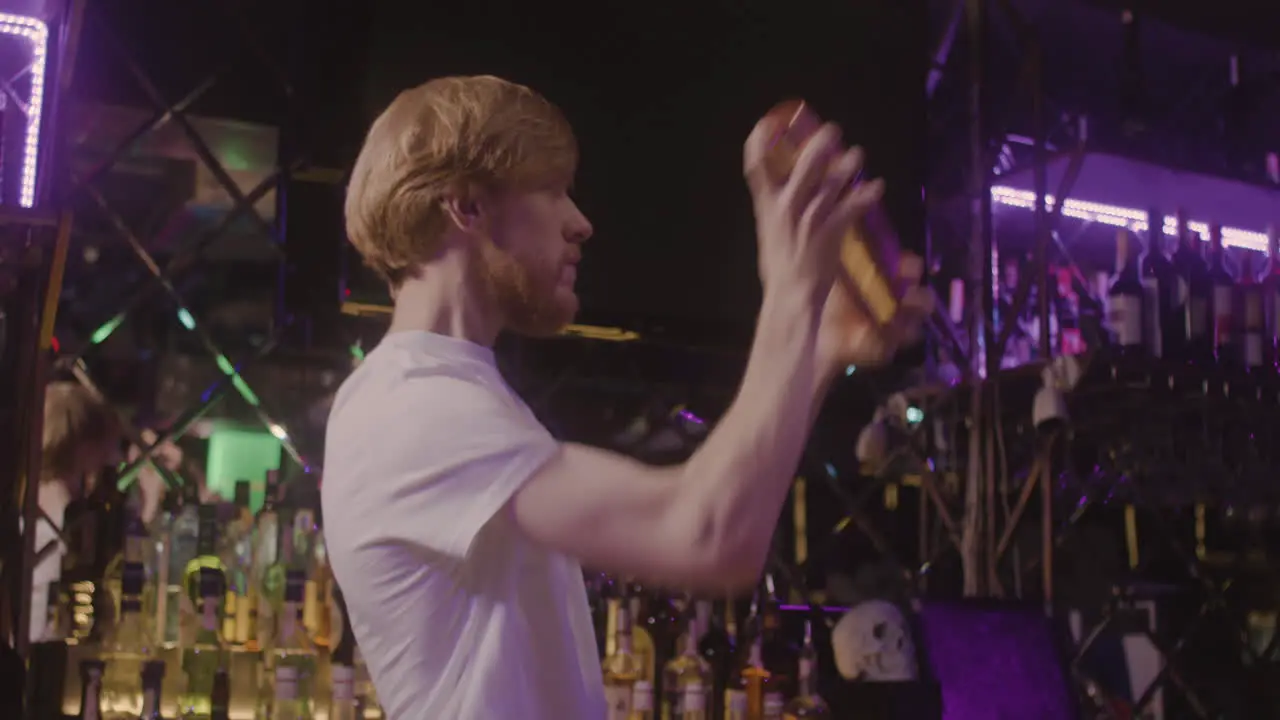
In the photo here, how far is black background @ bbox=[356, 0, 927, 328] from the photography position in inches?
90.9

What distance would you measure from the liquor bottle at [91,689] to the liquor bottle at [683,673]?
90 cm

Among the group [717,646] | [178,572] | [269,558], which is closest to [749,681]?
[717,646]

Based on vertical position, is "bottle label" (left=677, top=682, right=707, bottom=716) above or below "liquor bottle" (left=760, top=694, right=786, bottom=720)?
above

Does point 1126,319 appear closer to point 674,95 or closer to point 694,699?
point 674,95

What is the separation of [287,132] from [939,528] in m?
1.64

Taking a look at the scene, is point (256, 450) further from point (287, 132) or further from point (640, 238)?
point (640, 238)

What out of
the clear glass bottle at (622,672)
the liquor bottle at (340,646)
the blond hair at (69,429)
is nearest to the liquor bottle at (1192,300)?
the clear glass bottle at (622,672)

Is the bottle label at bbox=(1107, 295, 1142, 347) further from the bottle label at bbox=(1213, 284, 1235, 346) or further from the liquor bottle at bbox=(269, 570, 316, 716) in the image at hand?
the liquor bottle at bbox=(269, 570, 316, 716)

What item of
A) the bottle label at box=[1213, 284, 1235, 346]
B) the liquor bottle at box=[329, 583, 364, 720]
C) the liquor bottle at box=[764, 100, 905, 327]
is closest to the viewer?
the liquor bottle at box=[764, 100, 905, 327]

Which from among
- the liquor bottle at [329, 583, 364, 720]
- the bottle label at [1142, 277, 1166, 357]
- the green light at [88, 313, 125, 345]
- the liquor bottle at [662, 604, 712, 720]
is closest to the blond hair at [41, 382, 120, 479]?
the green light at [88, 313, 125, 345]

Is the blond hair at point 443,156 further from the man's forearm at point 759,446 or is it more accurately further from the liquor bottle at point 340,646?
the liquor bottle at point 340,646

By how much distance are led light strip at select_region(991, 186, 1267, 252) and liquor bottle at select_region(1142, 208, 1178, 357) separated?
0.08 meters

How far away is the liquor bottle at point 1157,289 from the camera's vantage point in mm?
2520

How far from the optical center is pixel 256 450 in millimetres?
2510
